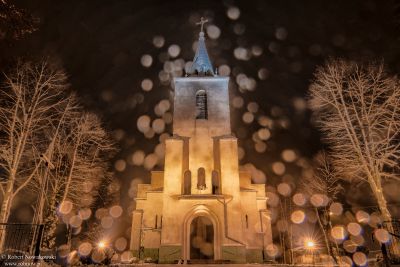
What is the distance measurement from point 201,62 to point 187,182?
1300 centimetres

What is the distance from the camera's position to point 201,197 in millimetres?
23812

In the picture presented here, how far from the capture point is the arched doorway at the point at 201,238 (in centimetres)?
2505

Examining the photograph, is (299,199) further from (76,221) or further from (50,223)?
(50,223)

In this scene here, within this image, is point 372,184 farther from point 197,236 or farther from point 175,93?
point 175,93

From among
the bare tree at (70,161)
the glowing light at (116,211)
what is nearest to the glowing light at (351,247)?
the bare tree at (70,161)

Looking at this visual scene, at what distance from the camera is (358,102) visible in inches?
748

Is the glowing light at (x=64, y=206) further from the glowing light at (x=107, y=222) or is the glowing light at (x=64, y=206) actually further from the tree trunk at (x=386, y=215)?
the tree trunk at (x=386, y=215)

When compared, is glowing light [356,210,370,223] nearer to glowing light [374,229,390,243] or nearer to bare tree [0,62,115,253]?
glowing light [374,229,390,243]

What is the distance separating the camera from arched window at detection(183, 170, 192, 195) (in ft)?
82.7

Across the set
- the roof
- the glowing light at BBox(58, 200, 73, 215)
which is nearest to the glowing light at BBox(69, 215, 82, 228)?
the glowing light at BBox(58, 200, 73, 215)

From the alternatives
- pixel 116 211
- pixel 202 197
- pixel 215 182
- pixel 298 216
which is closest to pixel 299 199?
pixel 298 216

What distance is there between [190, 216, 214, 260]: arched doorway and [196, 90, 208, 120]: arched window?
8.83 m

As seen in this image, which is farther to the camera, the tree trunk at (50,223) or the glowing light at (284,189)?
the glowing light at (284,189)

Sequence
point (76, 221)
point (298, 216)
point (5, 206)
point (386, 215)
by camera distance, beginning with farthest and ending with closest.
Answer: point (298, 216)
point (76, 221)
point (5, 206)
point (386, 215)
